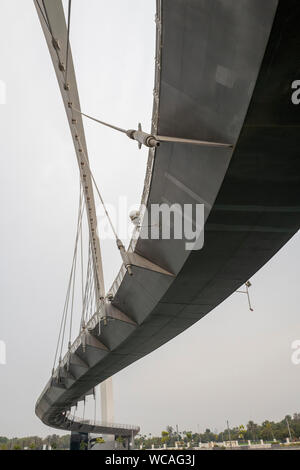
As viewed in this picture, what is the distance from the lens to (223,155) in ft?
29.4

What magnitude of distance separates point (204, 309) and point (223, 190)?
11.2m

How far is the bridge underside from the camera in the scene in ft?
21.8

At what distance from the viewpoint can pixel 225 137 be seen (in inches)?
334

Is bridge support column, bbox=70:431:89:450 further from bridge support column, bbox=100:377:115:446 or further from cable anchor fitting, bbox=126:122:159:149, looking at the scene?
cable anchor fitting, bbox=126:122:159:149

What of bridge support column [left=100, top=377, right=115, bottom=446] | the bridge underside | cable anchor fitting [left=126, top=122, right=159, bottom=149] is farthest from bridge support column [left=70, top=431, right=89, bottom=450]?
cable anchor fitting [left=126, top=122, right=159, bottom=149]

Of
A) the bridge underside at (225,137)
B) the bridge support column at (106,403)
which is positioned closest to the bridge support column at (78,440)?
the bridge support column at (106,403)

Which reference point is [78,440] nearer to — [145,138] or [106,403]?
[106,403]

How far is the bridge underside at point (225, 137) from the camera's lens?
6.64m

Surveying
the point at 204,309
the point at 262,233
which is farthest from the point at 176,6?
the point at 204,309

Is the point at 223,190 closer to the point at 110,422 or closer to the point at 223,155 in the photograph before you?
the point at 223,155

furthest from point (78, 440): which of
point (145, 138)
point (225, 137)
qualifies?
point (225, 137)

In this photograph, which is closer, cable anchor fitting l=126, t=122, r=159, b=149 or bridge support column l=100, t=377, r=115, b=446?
cable anchor fitting l=126, t=122, r=159, b=149
